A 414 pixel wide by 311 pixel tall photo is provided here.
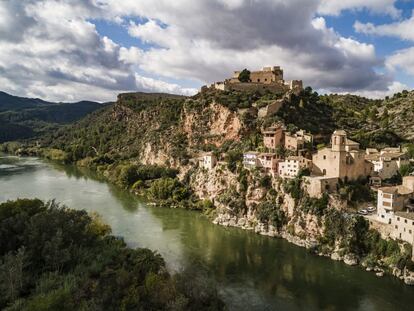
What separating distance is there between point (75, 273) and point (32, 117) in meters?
146

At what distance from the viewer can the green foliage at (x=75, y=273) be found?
42.8 ft

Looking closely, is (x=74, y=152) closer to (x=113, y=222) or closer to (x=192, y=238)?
(x=113, y=222)

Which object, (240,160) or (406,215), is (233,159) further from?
(406,215)

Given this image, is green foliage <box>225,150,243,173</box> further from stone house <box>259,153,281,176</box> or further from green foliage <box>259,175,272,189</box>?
green foliage <box>259,175,272,189</box>

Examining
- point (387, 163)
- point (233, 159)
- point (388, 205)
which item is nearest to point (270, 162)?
point (233, 159)

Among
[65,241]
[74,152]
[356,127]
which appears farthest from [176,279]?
[74,152]

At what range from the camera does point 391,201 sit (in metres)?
23.3

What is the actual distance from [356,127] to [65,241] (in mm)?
38622

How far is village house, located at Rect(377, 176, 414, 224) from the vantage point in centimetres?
2325

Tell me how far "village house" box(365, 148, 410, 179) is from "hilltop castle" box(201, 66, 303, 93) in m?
20.2

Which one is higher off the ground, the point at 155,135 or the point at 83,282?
the point at 155,135

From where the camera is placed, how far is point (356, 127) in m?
46.4

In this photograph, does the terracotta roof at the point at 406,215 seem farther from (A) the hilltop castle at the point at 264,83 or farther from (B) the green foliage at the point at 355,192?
(A) the hilltop castle at the point at 264,83

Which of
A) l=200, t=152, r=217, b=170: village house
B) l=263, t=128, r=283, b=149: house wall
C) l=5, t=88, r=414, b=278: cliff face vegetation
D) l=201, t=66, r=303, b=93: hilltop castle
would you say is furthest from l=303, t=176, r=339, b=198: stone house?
l=201, t=66, r=303, b=93: hilltop castle
